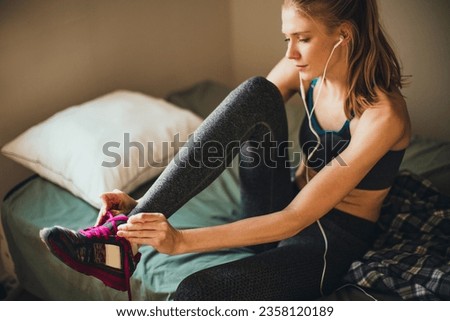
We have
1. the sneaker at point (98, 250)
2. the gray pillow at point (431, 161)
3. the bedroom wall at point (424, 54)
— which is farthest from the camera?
the bedroom wall at point (424, 54)

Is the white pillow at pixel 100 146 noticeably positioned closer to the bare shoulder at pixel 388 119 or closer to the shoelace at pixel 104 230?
the shoelace at pixel 104 230

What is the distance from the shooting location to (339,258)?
3.69 feet

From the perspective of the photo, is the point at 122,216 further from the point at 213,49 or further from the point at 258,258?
the point at 213,49

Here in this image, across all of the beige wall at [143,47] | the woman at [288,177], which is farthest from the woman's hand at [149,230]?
the beige wall at [143,47]

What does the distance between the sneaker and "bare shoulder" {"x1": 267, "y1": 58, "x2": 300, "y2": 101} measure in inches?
20.1

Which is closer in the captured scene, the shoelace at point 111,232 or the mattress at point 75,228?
the shoelace at point 111,232

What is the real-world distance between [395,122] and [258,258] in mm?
372

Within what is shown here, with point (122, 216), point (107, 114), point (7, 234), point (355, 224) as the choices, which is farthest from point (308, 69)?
point (7, 234)

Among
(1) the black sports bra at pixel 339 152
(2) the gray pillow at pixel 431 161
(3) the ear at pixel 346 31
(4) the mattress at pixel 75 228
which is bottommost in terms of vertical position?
(4) the mattress at pixel 75 228

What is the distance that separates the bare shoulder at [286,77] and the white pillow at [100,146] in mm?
327

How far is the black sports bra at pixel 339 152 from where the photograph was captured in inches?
43.3

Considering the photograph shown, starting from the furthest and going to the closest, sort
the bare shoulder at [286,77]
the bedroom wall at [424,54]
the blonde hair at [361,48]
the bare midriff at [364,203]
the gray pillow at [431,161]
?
the bedroom wall at [424,54] → the gray pillow at [431,161] → the bare shoulder at [286,77] → the bare midriff at [364,203] → the blonde hair at [361,48]

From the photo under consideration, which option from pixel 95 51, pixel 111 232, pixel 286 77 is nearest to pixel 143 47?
pixel 95 51

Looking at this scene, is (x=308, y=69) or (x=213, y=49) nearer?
(x=308, y=69)
